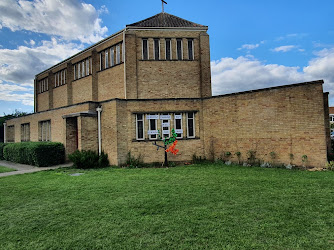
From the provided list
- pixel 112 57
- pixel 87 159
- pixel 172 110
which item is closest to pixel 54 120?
pixel 87 159

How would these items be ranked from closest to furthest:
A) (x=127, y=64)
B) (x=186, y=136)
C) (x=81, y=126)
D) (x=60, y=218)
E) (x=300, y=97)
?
(x=60, y=218)
(x=300, y=97)
(x=81, y=126)
(x=186, y=136)
(x=127, y=64)

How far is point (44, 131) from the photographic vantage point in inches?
698

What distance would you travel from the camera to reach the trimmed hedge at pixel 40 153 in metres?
12.8

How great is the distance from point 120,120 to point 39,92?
895 inches

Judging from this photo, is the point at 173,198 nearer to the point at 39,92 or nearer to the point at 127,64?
the point at 127,64

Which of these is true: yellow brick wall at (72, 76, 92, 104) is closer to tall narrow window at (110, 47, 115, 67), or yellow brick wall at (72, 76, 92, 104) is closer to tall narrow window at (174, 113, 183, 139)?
tall narrow window at (110, 47, 115, 67)

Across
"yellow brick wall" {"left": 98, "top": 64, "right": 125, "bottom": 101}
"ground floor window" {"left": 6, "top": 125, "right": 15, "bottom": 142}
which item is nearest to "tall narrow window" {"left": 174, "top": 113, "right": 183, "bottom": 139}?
"yellow brick wall" {"left": 98, "top": 64, "right": 125, "bottom": 101}

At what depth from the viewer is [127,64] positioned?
1666 cm

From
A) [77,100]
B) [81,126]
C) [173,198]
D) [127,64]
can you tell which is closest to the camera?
[173,198]

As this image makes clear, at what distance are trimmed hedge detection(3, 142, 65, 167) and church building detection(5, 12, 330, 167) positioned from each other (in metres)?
0.62

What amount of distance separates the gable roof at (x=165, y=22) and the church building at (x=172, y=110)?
0.08 m

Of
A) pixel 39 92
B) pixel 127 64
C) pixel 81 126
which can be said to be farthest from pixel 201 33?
pixel 39 92

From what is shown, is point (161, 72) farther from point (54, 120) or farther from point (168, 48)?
point (54, 120)

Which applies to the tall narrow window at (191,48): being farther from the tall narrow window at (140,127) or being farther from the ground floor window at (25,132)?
the ground floor window at (25,132)
